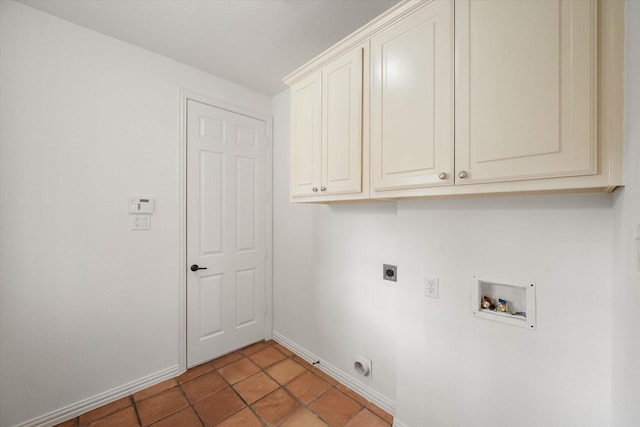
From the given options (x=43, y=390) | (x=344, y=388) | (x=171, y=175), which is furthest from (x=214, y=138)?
(x=344, y=388)

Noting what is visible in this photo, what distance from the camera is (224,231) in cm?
247

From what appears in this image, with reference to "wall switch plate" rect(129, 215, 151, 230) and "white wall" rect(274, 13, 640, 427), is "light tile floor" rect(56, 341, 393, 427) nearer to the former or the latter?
"white wall" rect(274, 13, 640, 427)

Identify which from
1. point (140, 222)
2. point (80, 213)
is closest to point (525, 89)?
point (140, 222)

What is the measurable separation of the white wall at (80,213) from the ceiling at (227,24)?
0.15 metres

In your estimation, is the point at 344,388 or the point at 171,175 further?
the point at 171,175

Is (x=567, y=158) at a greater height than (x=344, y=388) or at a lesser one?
greater

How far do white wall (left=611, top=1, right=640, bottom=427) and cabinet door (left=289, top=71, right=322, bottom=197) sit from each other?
130 centimetres

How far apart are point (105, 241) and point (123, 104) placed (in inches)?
40.6

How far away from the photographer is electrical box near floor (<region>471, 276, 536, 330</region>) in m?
1.15

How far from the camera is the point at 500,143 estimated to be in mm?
969

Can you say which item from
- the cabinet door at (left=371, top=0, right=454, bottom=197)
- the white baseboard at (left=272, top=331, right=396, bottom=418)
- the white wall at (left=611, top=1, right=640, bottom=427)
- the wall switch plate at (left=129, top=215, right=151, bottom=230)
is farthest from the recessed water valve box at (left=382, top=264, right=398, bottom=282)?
the wall switch plate at (left=129, top=215, right=151, bottom=230)

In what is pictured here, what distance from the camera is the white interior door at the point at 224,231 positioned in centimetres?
A: 228

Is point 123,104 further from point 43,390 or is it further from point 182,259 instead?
point 43,390

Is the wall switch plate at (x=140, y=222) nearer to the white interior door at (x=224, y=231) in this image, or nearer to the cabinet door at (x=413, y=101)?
the white interior door at (x=224, y=231)
